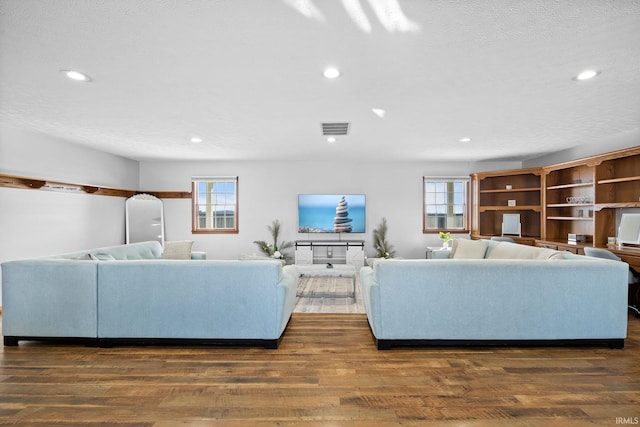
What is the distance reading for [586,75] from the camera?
275 centimetres

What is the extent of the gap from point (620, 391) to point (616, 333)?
905 millimetres

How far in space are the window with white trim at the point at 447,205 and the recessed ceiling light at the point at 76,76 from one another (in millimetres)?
6204

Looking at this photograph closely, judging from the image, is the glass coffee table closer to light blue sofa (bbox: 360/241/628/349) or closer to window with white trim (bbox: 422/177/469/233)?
light blue sofa (bbox: 360/241/628/349)

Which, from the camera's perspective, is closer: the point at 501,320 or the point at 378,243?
the point at 501,320

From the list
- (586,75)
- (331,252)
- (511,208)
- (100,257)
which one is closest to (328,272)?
(331,252)

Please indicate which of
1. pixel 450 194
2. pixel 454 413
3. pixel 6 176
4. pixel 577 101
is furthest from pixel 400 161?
pixel 6 176

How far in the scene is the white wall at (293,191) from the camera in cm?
732

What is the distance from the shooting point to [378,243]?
283 inches

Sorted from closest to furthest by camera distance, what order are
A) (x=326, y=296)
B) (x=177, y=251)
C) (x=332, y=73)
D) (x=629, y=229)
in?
(x=332, y=73)
(x=629, y=229)
(x=326, y=296)
(x=177, y=251)

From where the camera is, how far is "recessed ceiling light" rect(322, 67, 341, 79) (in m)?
2.65

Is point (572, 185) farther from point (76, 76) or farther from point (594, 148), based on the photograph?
point (76, 76)

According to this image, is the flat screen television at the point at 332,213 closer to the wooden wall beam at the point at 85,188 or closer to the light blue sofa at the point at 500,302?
the wooden wall beam at the point at 85,188

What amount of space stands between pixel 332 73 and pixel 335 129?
70.4 inches

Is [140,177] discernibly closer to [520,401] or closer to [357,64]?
[357,64]
